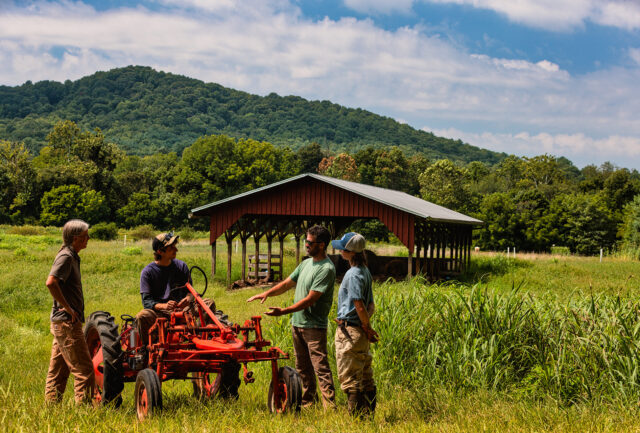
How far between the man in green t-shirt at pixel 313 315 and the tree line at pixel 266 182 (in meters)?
47.5

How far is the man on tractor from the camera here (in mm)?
6449

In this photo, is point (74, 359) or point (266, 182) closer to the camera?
point (74, 359)

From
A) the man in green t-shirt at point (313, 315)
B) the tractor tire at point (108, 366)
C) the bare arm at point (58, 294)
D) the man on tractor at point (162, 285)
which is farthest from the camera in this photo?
the man on tractor at point (162, 285)

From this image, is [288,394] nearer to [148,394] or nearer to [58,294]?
[148,394]

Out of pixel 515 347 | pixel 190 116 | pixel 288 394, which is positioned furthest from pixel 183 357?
→ pixel 190 116

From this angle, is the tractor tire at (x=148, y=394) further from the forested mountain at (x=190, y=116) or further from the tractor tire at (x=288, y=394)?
the forested mountain at (x=190, y=116)

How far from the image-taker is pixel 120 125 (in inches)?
6531

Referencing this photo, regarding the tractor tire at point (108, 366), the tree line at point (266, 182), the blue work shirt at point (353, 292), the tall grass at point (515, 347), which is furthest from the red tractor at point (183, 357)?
the tree line at point (266, 182)

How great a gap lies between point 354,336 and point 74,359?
2.80m

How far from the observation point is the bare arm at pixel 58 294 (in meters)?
5.78

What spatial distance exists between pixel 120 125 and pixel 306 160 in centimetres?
8912

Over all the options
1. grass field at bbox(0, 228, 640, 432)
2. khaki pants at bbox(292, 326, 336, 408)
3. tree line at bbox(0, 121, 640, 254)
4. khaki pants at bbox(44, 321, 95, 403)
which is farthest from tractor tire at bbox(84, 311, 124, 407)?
tree line at bbox(0, 121, 640, 254)

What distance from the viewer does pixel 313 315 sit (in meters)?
6.15

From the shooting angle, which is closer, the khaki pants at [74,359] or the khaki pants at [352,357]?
the khaki pants at [352,357]
